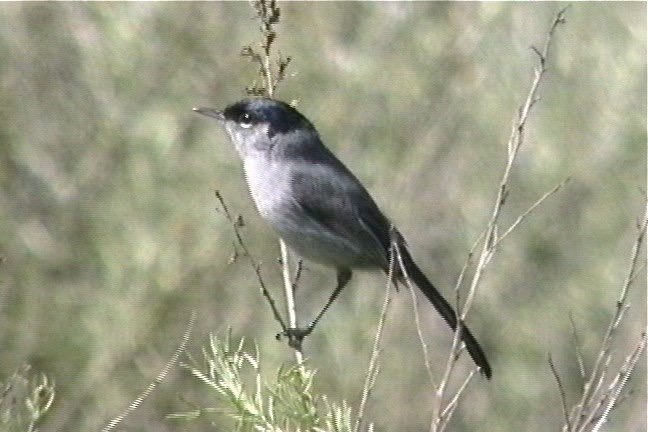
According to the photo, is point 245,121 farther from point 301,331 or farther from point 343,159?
point 343,159

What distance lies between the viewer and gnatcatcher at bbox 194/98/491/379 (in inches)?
165

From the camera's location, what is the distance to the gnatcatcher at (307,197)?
4.19 metres

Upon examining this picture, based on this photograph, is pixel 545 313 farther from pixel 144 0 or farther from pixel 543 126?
pixel 144 0

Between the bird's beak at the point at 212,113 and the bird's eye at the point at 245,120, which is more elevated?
the bird's eye at the point at 245,120

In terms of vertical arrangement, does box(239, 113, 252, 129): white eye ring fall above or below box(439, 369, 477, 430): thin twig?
above

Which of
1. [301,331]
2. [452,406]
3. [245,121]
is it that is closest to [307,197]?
[245,121]

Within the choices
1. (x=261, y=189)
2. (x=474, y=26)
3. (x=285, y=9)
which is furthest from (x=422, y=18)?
(x=261, y=189)

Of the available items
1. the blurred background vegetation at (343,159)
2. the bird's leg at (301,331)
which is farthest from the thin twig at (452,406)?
the blurred background vegetation at (343,159)

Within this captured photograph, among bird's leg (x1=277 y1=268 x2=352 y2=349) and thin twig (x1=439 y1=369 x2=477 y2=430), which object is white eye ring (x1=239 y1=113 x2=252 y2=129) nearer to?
bird's leg (x1=277 y1=268 x2=352 y2=349)

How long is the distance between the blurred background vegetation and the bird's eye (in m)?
1.29

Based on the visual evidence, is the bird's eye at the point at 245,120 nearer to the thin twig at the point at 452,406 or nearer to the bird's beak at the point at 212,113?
the bird's beak at the point at 212,113

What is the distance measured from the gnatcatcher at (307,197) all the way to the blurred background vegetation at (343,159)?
1280 mm

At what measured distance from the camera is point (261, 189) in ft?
14.0

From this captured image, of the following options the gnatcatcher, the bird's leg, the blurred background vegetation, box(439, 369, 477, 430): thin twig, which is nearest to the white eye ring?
the gnatcatcher
